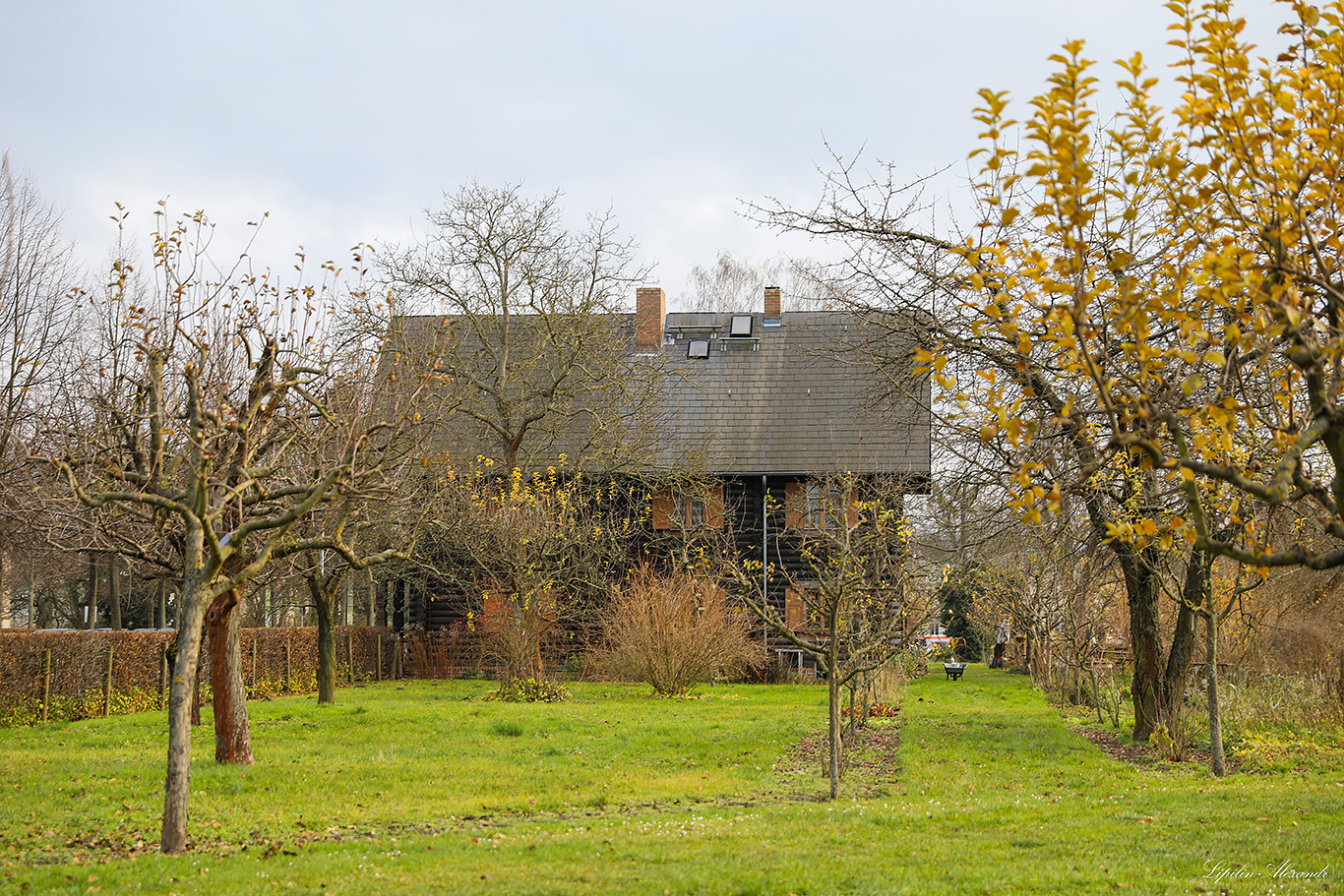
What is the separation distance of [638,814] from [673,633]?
11.4 m

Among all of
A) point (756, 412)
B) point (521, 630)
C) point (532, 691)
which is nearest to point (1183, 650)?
point (532, 691)

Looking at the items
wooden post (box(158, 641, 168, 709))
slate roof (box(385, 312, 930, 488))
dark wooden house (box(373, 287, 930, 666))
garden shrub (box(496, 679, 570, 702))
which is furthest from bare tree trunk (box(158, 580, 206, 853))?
slate roof (box(385, 312, 930, 488))

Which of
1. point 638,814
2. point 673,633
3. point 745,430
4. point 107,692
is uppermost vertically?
point 745,430

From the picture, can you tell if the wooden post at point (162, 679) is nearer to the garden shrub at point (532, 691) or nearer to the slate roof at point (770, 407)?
the garden shrub at point (532, 691)

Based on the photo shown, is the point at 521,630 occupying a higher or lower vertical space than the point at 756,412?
lower

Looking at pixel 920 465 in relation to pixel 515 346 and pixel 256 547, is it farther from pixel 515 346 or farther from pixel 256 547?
pixel 256 547

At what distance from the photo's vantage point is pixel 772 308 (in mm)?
32125

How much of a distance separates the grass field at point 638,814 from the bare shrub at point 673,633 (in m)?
4.58

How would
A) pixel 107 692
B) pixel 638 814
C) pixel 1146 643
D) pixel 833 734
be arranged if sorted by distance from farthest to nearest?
pixel 107 692 → pixel 1146 643 → pixel 833 734 → pixel 638 814

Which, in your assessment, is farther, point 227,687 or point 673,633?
point 673,633

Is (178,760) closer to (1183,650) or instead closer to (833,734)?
(833,734)

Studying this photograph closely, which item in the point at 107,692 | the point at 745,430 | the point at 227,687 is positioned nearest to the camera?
the point at 227,687

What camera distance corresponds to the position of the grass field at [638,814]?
21.9 feet

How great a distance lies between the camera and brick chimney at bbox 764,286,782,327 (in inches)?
1259
